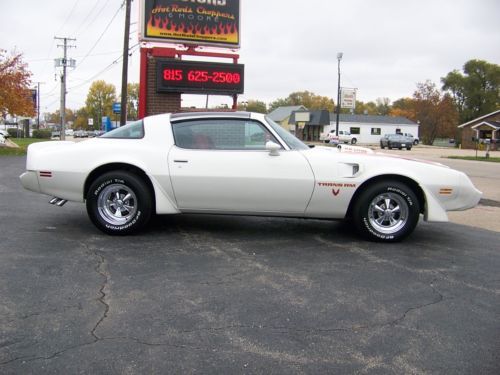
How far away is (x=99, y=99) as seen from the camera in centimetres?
9656

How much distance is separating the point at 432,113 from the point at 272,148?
81166mm

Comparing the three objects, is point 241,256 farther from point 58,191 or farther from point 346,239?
point 58,191

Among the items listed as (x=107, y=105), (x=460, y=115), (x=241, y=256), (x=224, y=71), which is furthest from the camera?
(x=107, y=105)

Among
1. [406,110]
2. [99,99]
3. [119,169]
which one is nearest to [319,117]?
[406,110]

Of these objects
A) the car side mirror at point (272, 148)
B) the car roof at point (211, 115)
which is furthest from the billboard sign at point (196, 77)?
the car side mirror at point (272, 148)

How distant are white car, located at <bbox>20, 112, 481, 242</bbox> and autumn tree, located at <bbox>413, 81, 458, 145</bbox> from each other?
3135 inches

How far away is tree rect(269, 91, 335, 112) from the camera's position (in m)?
112

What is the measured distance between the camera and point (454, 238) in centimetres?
621

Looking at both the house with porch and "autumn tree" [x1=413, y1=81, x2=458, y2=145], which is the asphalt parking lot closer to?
the house with porch

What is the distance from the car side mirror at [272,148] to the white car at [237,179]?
0.5 inches

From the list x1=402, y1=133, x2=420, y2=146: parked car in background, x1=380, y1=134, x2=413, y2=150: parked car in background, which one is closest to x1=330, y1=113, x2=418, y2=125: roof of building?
x1=402, y1=133, x2=420, y2=146: parked car in background

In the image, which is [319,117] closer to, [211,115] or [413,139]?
[413,139]

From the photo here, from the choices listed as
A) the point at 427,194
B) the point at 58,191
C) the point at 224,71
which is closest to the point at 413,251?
the point at 427,194

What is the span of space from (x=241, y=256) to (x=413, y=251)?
189 centimetres
